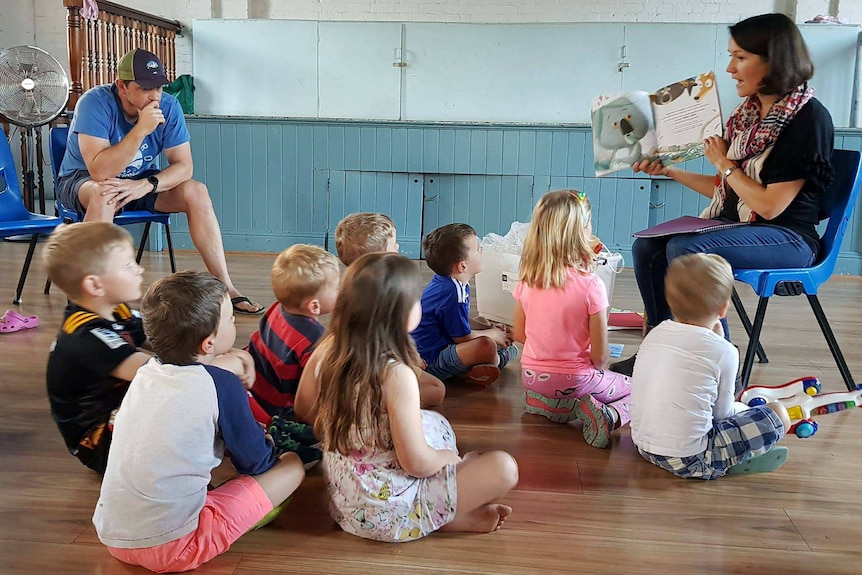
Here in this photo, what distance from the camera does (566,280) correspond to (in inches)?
87.3

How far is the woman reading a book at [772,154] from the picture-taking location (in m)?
2.33

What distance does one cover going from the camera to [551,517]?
5.52ft

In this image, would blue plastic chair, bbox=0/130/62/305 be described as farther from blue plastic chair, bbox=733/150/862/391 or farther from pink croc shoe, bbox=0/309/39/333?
blue plastic chair, bbox=733/150/862/391

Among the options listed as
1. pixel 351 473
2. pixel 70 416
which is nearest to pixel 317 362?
pixel 351 473

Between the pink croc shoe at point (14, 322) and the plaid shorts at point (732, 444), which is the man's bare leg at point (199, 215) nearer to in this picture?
the pink croc shoe at point (14, 322)

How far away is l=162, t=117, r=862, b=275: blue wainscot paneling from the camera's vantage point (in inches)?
Result: 212

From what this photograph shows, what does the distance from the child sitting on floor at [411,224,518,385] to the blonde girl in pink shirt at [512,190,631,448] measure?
0.91ft

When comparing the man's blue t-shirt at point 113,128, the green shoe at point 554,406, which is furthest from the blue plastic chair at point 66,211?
the green shoe at point 554,406

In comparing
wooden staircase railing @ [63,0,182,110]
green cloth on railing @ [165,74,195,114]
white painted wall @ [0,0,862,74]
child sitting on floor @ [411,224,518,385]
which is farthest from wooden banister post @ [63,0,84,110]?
child sitting on floor @ [411,224,518,385]

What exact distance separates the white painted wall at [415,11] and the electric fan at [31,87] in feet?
4.19

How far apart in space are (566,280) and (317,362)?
34.0 inches

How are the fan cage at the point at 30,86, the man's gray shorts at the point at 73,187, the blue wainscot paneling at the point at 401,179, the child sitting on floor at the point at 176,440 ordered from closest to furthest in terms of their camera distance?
the child sitting on floor at the point at 176,440
the man's gray shorts at the point at 73,187
the fan cage at the point at 30,86
the blue wainscot paneling at the point at 401,179

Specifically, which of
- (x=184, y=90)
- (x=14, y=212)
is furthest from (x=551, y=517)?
(x=184, y=90)

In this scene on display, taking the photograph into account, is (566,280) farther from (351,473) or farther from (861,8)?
(861,8)
